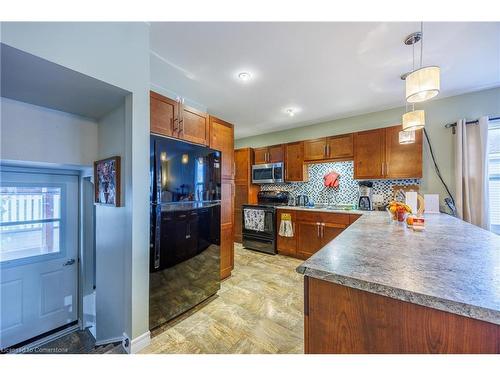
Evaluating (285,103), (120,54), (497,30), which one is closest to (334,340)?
(120,54)

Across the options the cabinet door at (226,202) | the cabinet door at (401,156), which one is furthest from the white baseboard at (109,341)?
the cabinet door at (401,156)

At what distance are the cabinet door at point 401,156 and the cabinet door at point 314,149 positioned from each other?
98 centimetres

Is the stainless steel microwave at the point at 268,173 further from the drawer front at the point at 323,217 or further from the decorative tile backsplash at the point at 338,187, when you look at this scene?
the drawer front at the point at 323,217

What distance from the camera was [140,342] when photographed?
1.61 m

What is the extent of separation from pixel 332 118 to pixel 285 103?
1168mm

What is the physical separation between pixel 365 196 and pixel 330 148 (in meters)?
1.02

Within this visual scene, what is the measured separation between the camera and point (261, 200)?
4.57 m

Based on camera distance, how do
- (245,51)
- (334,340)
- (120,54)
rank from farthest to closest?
(245,51) < (120,54) < (334,340)

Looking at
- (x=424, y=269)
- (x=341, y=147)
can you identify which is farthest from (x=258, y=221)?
(x=424, y=269)

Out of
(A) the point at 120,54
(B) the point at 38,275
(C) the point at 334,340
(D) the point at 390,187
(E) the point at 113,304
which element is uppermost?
(A) the point at 120,54

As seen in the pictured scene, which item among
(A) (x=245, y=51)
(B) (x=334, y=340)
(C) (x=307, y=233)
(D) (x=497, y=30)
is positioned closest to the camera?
(B) (x=334, y=340)

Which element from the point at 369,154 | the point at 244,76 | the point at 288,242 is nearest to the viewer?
the point at 244,76

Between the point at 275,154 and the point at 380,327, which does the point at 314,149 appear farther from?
the point at 380,327
